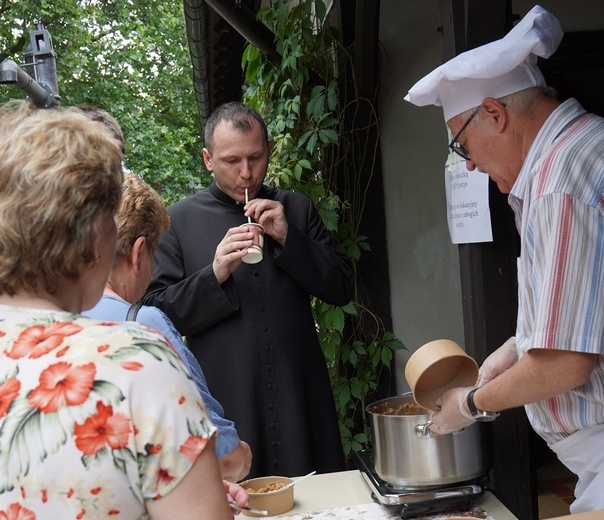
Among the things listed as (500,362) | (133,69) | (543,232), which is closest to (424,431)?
(500,362)

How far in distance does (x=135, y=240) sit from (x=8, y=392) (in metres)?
0.84

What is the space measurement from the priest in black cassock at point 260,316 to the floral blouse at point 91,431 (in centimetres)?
180

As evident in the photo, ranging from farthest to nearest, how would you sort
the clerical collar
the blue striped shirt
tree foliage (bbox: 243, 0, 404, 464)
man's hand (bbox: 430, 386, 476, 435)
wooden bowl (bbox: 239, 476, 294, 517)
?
tree foliage (bbox: 243, 0, 404, 464)
the clerical collar
wooden bowl (bbox: 239, 476, 294, 517)
man's hand (bbox: 430, 386, 476, 435)
the blue striped shirt

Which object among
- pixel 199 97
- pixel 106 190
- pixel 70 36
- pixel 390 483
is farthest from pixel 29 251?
pixel 70 36

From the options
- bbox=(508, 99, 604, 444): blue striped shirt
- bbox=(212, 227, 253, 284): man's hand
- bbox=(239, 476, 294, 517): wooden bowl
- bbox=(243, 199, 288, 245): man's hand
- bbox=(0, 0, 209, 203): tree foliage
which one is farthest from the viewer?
bbox=(0, 0, 209, 203): tree foliage

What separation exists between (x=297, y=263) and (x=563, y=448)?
4.31 ft

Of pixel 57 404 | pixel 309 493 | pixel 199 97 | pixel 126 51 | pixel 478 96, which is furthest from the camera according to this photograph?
pixel 126 51

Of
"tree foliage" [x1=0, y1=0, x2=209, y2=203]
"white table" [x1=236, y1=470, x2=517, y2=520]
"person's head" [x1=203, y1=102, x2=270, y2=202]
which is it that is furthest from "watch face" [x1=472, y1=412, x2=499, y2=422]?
"tree foliage" [x1=0, y1=0, x2=209, y2=203]

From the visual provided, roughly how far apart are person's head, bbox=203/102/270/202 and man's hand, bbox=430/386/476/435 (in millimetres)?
1347

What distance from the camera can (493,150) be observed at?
1.95m

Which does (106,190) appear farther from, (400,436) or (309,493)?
(309,493)

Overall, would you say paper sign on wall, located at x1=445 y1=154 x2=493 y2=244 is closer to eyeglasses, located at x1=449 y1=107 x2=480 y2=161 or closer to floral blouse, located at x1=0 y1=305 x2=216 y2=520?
eyeglasses, located at x1=449 y1=107 x2=480 y2=161

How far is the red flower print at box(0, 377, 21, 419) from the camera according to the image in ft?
Result: 3.50

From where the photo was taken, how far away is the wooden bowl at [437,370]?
1.98 m
